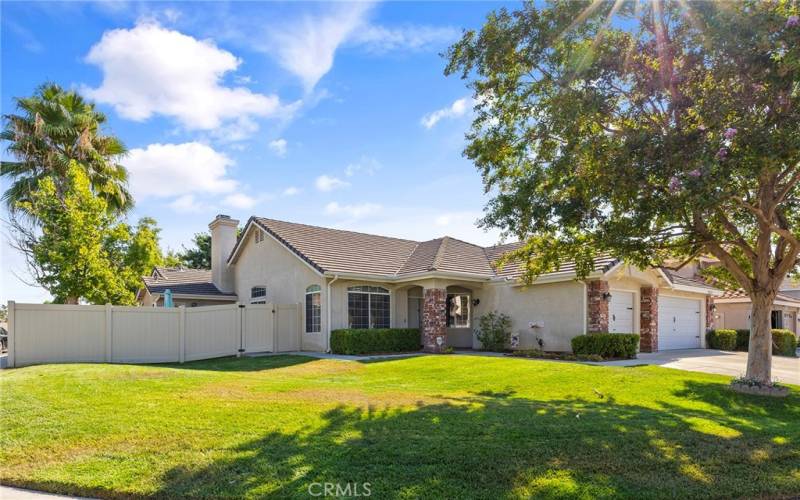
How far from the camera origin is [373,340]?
19.1 meters

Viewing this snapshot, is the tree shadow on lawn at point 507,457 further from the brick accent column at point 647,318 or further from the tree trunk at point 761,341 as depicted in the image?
the brick accent column at point 647,318

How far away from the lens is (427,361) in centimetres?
1628

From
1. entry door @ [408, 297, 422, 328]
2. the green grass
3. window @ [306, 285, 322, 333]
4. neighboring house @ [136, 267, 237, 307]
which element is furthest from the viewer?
neighboring house @ [136, 267, 237, 307]

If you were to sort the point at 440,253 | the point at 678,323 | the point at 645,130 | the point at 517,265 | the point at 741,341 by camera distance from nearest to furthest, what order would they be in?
the point at 645,130
the point at 517,265
the point at 440,253
the point at 678,323
the point at 741,341

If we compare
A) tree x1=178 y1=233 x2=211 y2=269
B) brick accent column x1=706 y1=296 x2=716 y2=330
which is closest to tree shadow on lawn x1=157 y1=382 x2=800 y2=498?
brick accent column x1=706 y1=296 x2=716 y2=330

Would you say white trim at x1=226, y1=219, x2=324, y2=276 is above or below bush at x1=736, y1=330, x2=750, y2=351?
above

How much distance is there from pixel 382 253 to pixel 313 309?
4.73 m

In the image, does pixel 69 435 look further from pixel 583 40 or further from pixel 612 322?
pixel 612 322

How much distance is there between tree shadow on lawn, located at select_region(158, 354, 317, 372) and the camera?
1507cm

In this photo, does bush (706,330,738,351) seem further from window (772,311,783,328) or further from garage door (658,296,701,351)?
window (772,311,783,328)

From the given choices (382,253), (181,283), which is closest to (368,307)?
(382,253)

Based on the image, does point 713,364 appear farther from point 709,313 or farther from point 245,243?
point 245,243

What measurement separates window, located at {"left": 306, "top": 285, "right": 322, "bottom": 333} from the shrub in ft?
21.6

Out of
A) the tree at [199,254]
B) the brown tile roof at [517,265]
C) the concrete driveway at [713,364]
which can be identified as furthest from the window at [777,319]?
the tree at [199,254]
